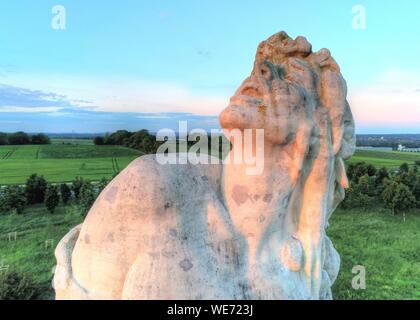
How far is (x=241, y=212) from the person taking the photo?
3.46 metres

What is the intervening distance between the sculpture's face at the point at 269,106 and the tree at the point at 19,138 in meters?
16.6

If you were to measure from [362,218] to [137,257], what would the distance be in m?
13.3

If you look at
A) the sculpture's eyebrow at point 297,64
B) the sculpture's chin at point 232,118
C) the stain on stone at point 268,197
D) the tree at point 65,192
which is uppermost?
the sculpture's eyebrow at point 297,64

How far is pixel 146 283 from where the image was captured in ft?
10.1

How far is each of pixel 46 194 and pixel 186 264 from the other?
10.8 meters

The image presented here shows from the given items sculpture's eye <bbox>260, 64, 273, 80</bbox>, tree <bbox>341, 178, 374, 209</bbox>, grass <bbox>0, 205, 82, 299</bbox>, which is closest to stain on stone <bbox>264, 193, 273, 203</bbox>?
sculpture's eye <bbox>260, 64, 273, 80</bbox>

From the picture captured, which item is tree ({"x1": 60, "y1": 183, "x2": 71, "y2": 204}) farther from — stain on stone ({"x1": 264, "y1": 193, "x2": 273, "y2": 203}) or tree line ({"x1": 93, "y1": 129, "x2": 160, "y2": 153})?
stain on stone ({"x1": 264, "y1": 193, "x2": 273, "y2": 203})

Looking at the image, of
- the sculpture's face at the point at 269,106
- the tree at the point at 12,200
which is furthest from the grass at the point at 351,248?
the sculpture's face at the point at 269,106

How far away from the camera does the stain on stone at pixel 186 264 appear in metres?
3.15

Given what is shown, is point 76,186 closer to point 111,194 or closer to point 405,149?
point 111,194

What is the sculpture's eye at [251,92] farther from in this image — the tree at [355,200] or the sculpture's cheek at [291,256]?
the tree at [355,200]

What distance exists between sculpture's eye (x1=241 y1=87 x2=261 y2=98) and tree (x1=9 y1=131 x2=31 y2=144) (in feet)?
54.5

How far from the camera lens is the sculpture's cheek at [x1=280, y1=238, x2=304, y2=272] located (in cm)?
355
